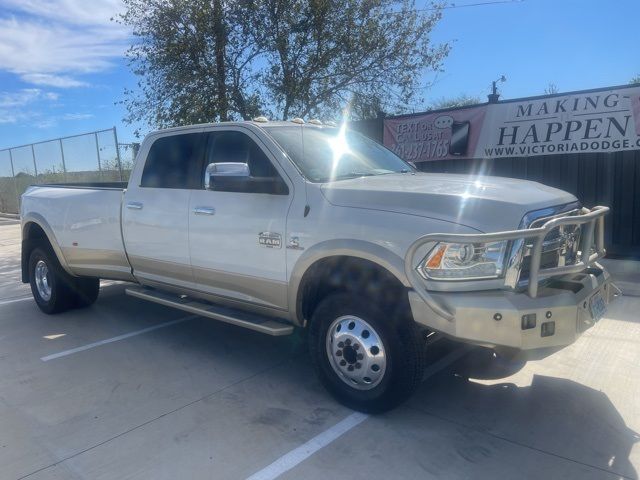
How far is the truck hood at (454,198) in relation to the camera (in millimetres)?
3273

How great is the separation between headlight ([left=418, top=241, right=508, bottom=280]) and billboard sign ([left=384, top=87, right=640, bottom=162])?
5.93 meters

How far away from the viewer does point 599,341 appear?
16.7 ft

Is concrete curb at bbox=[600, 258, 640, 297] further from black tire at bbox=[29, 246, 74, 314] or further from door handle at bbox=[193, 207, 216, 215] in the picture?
black tire at bbox=[29, 246, 74, 314]

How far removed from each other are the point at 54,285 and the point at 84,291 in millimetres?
349

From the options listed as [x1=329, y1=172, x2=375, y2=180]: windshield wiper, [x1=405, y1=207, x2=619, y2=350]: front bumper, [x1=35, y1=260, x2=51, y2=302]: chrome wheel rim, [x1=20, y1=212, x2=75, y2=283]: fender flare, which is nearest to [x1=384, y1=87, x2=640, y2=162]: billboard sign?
[x1=329, y1=172, x2=375, y2=180]: windshield wiper

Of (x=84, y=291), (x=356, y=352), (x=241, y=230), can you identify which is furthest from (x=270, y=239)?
(x=84, y=291)

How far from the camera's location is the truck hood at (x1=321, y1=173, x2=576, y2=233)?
3.27 meters

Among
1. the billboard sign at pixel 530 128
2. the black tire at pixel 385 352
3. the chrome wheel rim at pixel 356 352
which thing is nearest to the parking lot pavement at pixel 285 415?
the black tire at pixel 385 352

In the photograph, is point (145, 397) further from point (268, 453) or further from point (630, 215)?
point (630, 215)

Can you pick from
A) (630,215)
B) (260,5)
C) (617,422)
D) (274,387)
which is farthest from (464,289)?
(260,5)

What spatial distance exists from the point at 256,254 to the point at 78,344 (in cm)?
248

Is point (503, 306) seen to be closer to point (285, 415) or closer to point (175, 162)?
point (285, 415)

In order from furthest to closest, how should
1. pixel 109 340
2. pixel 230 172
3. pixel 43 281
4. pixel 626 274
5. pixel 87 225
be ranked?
pixel 626 274 → pixel 43 281 → pixel 87 225 → pixel 109 340 → pixel 230 172

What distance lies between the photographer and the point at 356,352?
3773 mm
